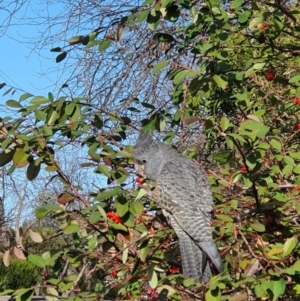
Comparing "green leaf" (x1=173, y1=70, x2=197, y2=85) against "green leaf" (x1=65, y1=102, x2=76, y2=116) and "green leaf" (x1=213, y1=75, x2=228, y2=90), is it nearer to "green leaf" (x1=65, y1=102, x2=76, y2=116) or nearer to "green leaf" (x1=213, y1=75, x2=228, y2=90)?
"green leaf" (x1=213, y1=75, x2=228, y2=90)

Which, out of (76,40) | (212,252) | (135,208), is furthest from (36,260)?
(76,40)

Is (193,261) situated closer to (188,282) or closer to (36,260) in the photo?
(188,282)

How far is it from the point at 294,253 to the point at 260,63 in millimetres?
680

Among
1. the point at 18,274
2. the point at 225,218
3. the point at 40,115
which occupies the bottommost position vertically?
the point at 225,218

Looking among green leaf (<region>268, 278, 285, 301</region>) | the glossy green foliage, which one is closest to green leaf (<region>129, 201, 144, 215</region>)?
the glossy green foliage

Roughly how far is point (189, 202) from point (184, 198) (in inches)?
1.4

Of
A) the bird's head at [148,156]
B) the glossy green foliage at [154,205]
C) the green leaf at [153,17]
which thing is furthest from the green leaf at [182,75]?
the bird's head at [148,156]

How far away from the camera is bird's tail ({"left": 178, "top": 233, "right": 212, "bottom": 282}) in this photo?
203 centimetres

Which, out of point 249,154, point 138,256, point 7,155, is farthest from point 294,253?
point 7,155

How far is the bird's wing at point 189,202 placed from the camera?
210 centimetres

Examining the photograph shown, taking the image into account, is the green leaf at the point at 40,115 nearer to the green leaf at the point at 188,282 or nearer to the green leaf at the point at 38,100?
the green leaf at the point at 38,100

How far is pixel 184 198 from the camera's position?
2379mm

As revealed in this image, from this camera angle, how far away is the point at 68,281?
6.65 feet

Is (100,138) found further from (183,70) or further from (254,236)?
(254,236)
